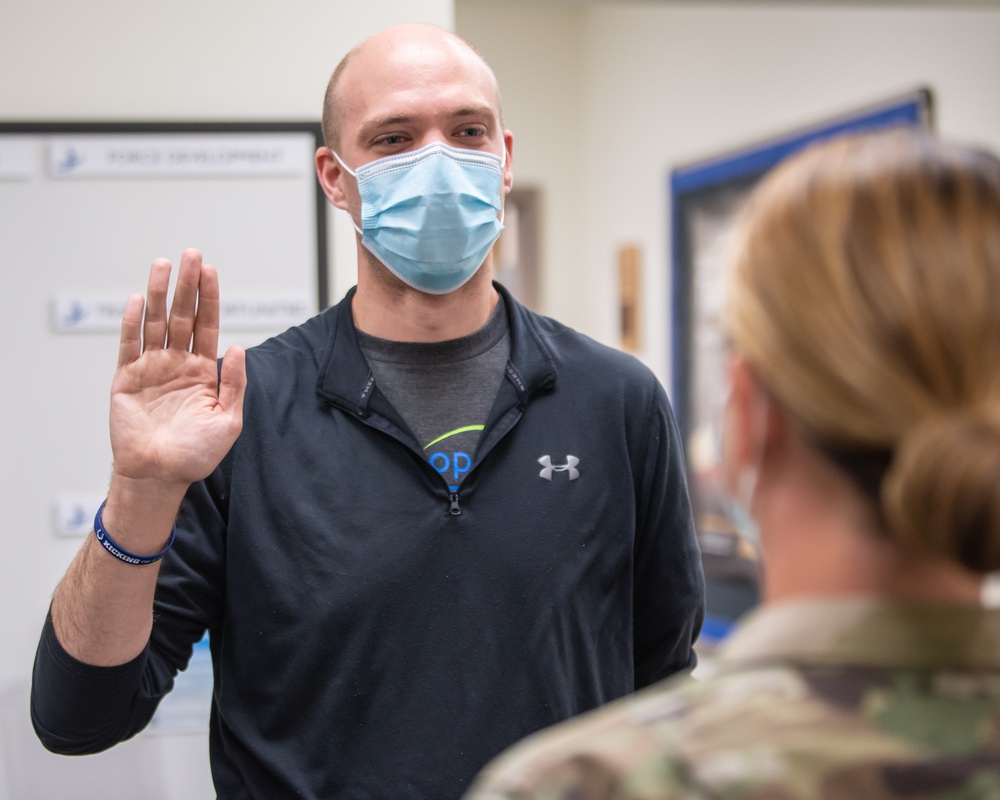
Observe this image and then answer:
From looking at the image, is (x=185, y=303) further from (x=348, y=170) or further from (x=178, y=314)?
(x=348, y=170)

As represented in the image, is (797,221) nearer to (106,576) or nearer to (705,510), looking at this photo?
(106,576)

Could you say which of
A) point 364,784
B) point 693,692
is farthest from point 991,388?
point 364,784

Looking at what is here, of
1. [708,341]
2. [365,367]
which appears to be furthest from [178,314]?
[708,341]

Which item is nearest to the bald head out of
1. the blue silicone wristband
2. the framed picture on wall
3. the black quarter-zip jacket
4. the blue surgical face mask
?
the blue surgical face mask

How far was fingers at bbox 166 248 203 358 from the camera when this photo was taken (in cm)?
120

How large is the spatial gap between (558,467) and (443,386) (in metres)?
0.19

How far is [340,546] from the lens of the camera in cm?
132

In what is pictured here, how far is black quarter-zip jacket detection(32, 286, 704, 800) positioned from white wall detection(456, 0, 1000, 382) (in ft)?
4.40

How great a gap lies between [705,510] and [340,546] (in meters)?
2.44

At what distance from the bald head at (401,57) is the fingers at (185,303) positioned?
41cm

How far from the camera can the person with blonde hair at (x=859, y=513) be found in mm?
586

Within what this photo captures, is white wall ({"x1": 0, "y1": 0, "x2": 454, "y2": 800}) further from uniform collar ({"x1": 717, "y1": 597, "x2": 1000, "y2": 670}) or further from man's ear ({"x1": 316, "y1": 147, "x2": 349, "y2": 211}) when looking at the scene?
uniform collar ({"x1": 717, "y1": 597, "x2": 1000, "y2": 670})

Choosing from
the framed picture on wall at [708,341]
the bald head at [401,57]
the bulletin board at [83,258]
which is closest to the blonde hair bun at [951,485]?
Result: the bald head at [401,57]

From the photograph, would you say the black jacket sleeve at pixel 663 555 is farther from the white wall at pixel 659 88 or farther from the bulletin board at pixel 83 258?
the white wall at pixel 659 88
